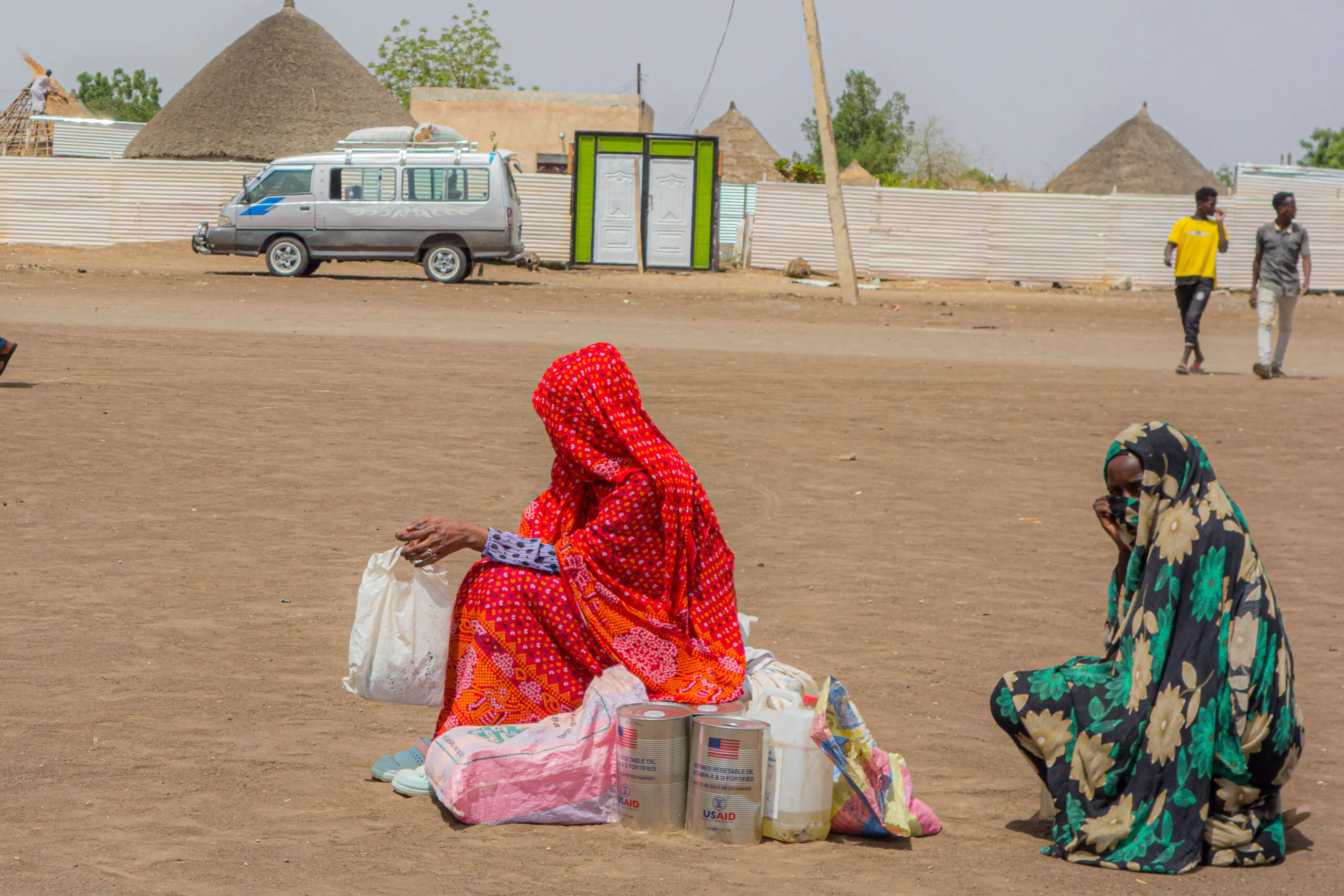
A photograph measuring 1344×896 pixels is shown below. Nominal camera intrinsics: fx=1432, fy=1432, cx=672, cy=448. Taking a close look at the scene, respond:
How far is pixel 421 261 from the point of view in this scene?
22.5 m

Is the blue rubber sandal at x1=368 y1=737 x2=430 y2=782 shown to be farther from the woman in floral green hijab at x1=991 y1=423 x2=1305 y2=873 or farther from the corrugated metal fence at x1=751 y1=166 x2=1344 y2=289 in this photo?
the corrugated metal fence at x1=751 y1=166 x2=1344 y2=289

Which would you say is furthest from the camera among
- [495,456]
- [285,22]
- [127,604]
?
[285,22]

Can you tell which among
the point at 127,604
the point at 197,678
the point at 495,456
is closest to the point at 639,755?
the point at 197,678

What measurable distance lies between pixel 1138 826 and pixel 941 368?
1045cm

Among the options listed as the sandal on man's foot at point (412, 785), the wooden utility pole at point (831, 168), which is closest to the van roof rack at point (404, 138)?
the wooden utility pole at point (831, 168)

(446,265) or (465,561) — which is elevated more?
(446,265)

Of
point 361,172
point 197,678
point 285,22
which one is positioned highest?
point 285,22

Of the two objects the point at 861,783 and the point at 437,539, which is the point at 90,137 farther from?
the point at 861,783

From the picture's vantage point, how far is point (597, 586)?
3.65 meters

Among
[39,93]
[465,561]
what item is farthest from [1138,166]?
[465,561]

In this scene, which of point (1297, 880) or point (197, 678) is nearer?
point (1297, 880)

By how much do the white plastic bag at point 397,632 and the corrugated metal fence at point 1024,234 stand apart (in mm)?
24131

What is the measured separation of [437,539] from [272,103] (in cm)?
3268

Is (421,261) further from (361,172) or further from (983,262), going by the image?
(983,262)
